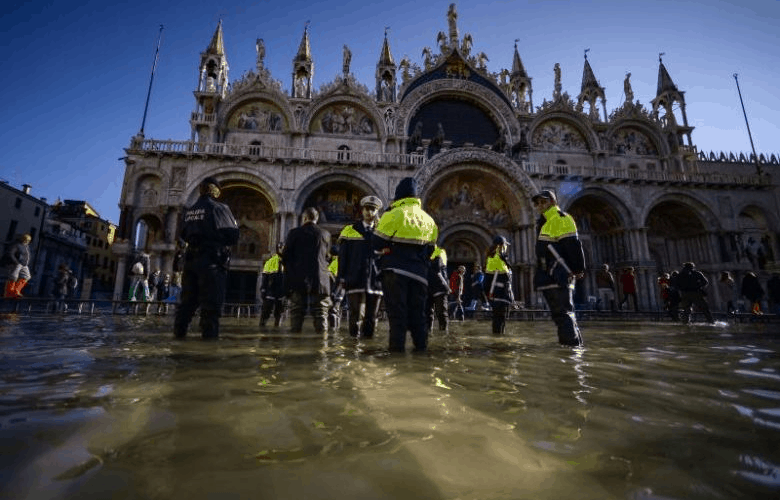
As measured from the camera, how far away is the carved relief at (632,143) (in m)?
22.8

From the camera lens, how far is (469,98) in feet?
71.1

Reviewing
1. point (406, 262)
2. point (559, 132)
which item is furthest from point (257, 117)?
point (406, 262)

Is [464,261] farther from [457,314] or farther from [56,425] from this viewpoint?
[56,425]

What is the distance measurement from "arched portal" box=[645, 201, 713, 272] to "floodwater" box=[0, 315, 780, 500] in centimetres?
2247

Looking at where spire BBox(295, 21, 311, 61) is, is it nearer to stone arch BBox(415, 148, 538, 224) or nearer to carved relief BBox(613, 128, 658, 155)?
stone arch BBox(415, 148, 538, 224)

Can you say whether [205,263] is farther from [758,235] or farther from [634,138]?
[758,235]

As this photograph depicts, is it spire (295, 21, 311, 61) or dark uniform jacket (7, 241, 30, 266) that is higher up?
spire (295, 21, 311, 61)

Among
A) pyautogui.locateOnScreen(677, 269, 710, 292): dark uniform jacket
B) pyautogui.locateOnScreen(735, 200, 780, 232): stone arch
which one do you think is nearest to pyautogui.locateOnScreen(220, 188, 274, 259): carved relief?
pyautogui.locateOnScreen(677, 269, 710, 292): dark uniform jacket

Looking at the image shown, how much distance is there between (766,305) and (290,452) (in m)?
29.6

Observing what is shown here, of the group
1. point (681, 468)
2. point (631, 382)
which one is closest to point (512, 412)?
point (681, 468)

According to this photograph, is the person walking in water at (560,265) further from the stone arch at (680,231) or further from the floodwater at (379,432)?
the stone arch at (680,231)

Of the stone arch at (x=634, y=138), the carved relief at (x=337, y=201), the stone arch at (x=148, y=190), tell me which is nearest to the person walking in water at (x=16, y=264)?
the stone arch at (x=148, y=190)

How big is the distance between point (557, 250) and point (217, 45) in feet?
77.3

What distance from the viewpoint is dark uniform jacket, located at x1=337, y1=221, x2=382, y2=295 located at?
5.01 meters
